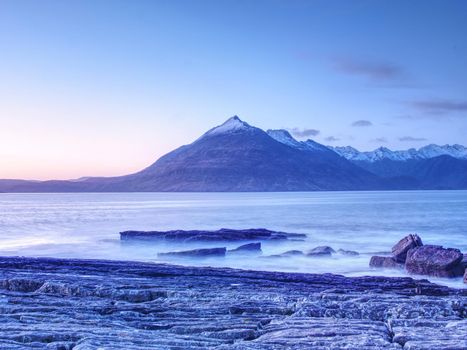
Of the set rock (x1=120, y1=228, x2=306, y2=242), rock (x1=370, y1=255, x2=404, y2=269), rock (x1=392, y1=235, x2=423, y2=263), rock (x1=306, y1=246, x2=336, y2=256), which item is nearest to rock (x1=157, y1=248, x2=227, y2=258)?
rock (x1=306, y1=246, x2=336, y2=256)

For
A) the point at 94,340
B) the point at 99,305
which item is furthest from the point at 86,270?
the point at 94,340

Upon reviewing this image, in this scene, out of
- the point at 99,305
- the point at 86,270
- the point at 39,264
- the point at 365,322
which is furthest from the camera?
the point at 39,264

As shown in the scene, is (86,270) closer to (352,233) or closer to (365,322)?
(365,322)

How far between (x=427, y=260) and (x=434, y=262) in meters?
0.60

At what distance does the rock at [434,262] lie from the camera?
2702 centimetres

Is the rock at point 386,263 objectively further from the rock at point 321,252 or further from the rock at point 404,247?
the rock at point 321,252

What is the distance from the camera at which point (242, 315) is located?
12.9 m

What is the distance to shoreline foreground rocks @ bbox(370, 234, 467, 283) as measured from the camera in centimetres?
2706

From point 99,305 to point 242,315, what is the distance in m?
3.90

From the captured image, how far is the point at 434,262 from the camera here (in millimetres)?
27547

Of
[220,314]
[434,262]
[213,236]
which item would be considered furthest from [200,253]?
[220,314]

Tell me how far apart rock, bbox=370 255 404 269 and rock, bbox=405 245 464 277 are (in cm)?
125

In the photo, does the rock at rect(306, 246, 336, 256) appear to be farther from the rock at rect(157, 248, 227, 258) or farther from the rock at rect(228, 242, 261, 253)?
the rock at rect(157, 248, 227, 258)

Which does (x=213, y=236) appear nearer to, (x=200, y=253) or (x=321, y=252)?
(x=200, y=253)
